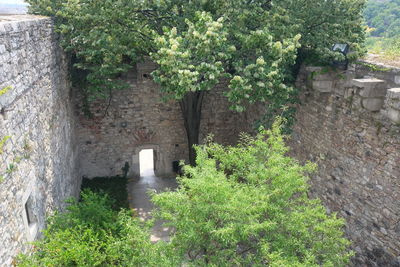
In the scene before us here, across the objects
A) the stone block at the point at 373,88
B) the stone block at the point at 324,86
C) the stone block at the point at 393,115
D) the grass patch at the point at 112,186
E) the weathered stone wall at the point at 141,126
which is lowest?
the grass patch at the point at 112,186

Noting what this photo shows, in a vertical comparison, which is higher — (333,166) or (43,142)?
(43,142)

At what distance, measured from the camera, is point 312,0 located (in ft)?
25.2

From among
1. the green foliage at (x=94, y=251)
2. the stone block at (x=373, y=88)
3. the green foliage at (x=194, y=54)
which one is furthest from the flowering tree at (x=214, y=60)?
the green foliage at (x=94, y=251)

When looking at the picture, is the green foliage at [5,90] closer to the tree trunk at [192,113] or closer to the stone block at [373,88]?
the tree trunk at [192,113]

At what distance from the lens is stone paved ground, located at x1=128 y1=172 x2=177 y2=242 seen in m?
9.23

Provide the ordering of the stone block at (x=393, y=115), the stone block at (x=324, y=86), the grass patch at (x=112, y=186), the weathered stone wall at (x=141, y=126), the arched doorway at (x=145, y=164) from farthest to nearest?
1. the arched doorway at (x=145, y=164)
2. the weathered stone wall at (x=141, y=126)
3. the grass patch at (x=112, y=186)
4. the stone block at (x=324, y=86)
5. the stone block at (x=393, y=115)

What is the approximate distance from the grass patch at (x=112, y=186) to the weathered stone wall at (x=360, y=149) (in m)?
5.81

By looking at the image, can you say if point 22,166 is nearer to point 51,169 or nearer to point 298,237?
point 51,169

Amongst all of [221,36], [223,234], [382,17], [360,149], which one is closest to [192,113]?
[221,36]

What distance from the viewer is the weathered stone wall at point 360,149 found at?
593 cm

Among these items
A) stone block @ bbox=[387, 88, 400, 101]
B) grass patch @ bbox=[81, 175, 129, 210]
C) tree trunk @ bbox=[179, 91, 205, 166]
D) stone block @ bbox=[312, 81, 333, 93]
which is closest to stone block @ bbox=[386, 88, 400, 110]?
stone block @ bbox=[387, 88, 400, 101]

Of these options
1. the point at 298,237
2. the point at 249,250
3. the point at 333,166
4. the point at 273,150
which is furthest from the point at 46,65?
the point at 333,166

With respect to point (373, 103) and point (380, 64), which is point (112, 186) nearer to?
point (373, 103)

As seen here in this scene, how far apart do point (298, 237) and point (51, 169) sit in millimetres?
5027
